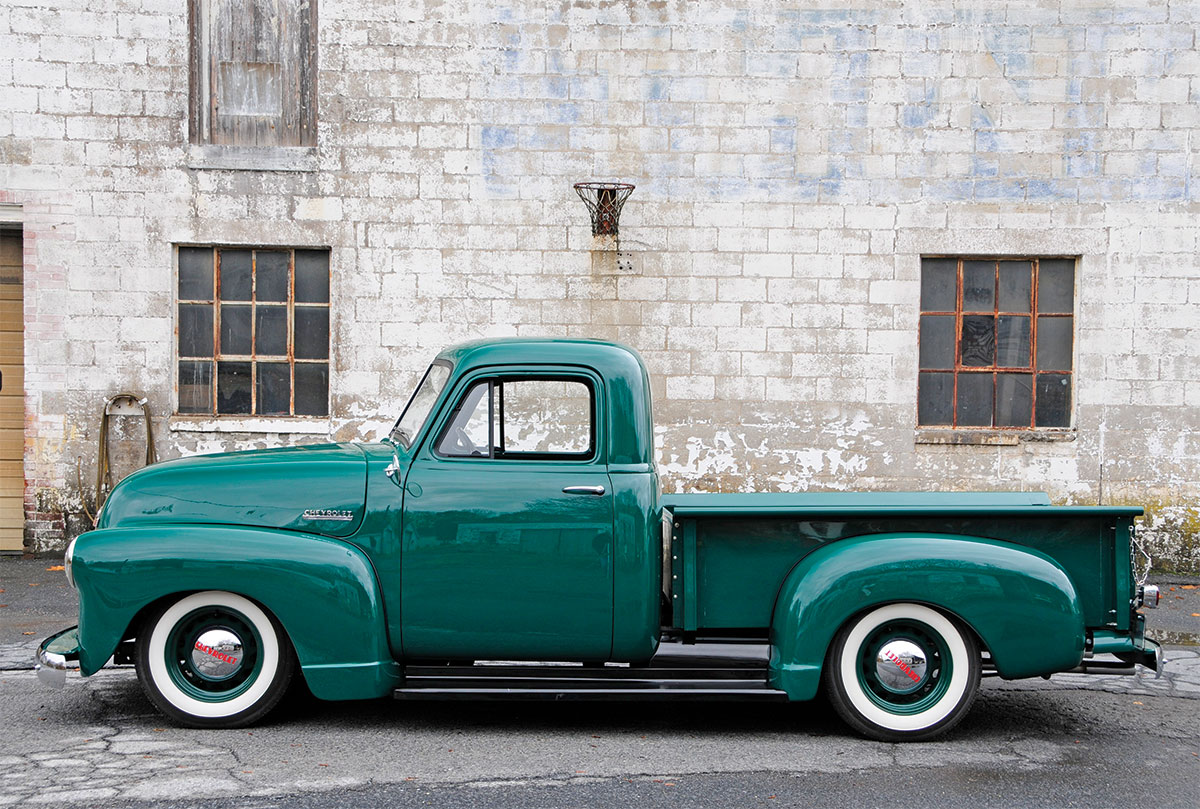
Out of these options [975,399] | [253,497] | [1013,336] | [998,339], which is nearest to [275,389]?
[253,497]

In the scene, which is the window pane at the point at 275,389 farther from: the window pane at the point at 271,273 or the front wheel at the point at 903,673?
the front wheel at the point at 903,673

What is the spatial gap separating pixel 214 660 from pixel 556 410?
192cm

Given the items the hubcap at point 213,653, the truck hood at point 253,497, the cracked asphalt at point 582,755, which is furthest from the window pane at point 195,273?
the hubcap at point 213,653

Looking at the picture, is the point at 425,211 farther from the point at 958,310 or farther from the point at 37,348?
the point at 958,310

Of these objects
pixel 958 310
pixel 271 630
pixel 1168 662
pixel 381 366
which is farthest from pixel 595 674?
pixel 958 310

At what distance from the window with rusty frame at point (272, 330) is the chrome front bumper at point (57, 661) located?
5024 millimetres

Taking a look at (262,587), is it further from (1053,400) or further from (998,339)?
(1053,400)

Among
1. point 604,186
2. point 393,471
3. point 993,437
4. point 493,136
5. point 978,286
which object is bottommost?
point 993,437

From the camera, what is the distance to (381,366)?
32.5ft

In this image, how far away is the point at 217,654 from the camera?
508 cm

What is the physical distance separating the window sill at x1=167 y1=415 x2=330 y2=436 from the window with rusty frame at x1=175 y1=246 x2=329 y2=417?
0.47 feet

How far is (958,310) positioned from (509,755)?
22.0 feet

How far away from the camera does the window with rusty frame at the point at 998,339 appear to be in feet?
33.0

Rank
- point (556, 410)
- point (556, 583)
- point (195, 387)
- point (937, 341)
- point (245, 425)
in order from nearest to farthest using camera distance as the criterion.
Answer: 1. point (556, 583)
2. point (556, 410)
3. point (245, 425)
4. point (195, 387)
5. point (937, 341)
